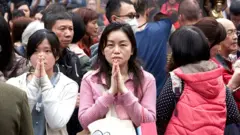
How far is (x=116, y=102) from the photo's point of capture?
4.23 meters

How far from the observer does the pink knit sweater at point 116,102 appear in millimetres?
4117

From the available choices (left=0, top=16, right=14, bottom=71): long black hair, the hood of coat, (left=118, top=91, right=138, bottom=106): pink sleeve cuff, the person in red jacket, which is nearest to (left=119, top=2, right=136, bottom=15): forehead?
the person in red jacket

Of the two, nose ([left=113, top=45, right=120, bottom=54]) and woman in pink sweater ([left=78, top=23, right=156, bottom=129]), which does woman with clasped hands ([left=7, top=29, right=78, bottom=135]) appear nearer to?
woman in pink sweater ([left=78, top=23, right=156, bottom=129])

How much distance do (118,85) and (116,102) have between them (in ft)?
0.61

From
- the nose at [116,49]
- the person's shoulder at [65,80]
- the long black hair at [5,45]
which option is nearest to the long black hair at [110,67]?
the nose at [116,49]

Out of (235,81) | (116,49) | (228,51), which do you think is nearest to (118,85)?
(116,49)

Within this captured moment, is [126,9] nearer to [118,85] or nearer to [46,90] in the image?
[46,90]

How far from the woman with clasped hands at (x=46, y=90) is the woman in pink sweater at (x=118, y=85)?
0.23 metres

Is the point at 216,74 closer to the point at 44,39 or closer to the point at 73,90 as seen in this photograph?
the point at 73,90

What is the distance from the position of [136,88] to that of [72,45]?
4.66 ft

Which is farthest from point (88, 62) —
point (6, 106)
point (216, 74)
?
point (6, 106)

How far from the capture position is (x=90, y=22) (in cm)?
642

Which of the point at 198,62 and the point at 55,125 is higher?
the point at 198,62

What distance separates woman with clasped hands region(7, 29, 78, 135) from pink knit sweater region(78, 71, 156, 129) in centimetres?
24
